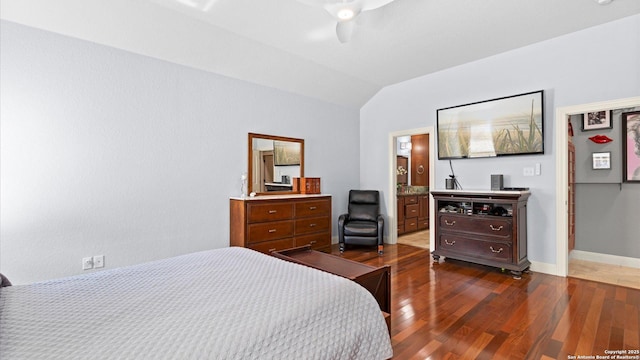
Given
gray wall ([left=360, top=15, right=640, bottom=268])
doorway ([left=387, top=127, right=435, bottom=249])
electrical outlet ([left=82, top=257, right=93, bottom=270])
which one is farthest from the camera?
doorway ([left=387, top=127, right=435, bottom=249])

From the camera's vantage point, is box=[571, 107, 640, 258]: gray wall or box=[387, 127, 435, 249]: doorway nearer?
box=[571, 107, 640, 258]: gray wall

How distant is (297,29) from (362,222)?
3.06m

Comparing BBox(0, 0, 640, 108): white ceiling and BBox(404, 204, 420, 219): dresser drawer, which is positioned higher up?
BBox(0, 0, 640, 108): white ceiling

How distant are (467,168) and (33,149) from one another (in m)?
5.07

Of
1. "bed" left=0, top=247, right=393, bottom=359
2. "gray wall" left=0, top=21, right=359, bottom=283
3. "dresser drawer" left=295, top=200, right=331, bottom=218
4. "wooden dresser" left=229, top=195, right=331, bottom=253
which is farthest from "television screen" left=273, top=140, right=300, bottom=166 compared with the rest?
"bed" left=0, top=247, right=393, bottom=359

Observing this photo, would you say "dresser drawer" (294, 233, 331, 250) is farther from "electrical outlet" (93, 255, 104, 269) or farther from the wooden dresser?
"electrical outlet" (93, 255, 104, 269)

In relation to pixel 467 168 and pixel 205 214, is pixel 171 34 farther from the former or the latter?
pixel 467 168

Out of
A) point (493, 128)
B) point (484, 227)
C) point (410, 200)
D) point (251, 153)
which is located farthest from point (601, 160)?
point (251, 153)

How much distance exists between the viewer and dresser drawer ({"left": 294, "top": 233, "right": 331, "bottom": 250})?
14.2ft

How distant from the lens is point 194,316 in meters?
1.16

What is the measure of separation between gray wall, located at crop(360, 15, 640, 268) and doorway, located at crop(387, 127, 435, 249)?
18.9 inches

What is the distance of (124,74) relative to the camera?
3.19m

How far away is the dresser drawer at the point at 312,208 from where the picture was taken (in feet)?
14.2

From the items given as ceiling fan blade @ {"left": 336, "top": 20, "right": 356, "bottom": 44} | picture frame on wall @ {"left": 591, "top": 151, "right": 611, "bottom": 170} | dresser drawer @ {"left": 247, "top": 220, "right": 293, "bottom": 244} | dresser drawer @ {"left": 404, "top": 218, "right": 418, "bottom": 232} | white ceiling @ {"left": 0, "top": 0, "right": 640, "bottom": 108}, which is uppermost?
white ceiling @ {"left": 0, "top": 0, "right": 640, "bottom": 108}
